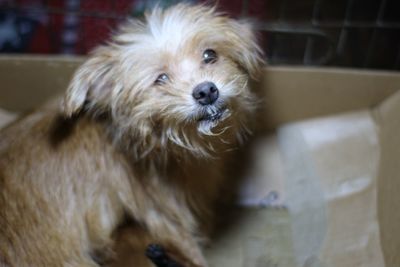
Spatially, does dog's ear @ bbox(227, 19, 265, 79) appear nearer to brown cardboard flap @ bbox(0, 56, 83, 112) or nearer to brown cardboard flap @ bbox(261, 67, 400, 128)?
brown cardboard flap @ bbox(261, 67, 400, 128)

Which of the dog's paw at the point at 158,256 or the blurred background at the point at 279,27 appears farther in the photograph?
the blurred background at the point at 279,27

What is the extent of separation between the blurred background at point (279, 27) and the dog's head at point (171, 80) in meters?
0.66

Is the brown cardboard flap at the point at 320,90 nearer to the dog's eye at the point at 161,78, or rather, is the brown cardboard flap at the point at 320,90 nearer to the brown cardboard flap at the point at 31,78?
the dog's eye at the point at 161,78

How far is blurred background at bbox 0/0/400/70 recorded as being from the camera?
2.12m

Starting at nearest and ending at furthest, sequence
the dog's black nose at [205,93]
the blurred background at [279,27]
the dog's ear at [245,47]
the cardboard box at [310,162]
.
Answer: the dog's black nose at [205,93]
the dog's ear at [245,47]
the cardboard box at [310,162]
the blurred background at [279,27]

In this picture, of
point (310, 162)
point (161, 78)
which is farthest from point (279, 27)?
point (161, 78)

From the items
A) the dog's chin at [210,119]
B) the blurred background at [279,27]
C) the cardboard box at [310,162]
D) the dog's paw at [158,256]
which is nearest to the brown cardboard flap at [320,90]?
the cardboard box at [310,162]

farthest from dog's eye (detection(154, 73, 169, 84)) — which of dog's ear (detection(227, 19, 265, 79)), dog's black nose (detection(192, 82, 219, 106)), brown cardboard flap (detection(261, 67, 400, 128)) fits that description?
brown cardboard flap (detection(261, 67, 400, 128))

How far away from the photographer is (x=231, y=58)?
1466 mm

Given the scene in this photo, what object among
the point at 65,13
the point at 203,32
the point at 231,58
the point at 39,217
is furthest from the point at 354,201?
the point at 65,13

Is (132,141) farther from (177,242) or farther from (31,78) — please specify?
(31,78)

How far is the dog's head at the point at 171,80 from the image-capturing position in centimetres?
131

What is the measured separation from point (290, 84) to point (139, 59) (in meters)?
0.72

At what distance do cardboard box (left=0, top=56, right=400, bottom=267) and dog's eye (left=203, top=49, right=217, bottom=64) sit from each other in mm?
497
